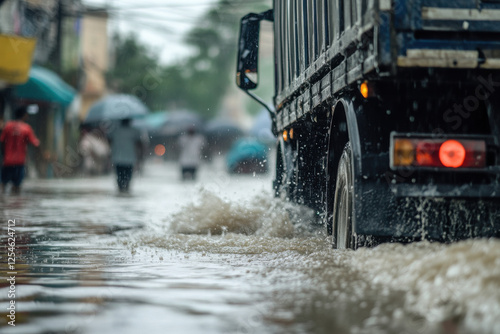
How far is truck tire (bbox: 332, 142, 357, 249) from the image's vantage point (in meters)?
6.63

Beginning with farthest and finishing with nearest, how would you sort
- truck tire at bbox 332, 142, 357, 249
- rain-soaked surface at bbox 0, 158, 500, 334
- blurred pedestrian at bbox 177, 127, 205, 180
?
blurred pedestrian at bbox 177, 127, 205, 180 < truck tire at bbox 332, 142, 357, 249 < rain-soaked surface at bbox 0, 158, 500, 334

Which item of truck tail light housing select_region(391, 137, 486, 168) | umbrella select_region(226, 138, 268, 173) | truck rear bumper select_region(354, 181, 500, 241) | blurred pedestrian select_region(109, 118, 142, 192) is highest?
umbrella select_region(226, 138, 268, 173)

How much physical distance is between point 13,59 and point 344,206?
671 inches

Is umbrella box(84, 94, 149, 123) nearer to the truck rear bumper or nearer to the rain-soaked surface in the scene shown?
the rain-soaked surface

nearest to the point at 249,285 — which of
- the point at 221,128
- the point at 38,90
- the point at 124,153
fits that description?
the point at 124,153

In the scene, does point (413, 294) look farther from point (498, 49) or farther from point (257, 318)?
point (498, 49)

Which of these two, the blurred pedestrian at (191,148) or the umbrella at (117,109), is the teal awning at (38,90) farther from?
the blurred pedestrian at (191,148)

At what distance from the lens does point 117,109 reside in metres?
29.4

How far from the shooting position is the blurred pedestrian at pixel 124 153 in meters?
22.5

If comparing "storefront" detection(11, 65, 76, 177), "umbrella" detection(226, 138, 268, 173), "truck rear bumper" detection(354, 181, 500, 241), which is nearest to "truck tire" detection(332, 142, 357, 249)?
"truck rear bumper" detection(354, 181, 500, 241)

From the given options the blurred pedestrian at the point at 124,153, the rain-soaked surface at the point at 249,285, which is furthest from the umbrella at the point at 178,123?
the rain-soaked surface at the point at 249,285

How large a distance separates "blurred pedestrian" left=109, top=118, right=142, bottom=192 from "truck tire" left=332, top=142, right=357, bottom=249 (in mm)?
15565

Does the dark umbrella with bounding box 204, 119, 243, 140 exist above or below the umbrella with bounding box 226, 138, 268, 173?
above

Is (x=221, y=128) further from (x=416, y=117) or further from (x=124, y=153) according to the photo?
(x=416, y=117)
